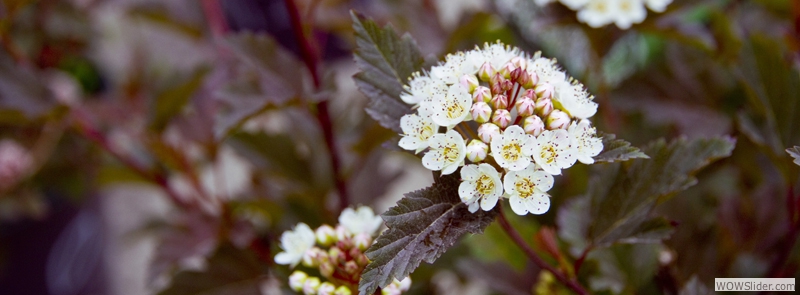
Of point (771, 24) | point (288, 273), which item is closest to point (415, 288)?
point (288, 273)

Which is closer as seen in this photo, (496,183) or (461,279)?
(496,183)

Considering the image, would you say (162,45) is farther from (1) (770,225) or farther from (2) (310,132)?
(1) (770,225)

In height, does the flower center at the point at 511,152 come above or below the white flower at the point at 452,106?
below

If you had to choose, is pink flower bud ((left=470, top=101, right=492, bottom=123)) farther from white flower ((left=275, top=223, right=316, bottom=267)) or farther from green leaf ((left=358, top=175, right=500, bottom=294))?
white flower ((left=275, top=223, right=316, bottom=267))

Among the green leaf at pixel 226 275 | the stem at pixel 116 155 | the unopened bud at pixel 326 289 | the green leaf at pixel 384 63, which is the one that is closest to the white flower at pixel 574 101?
the green leaf at pixel 384 63

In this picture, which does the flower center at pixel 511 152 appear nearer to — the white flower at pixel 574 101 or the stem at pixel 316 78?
the white flower at pixel 574 101

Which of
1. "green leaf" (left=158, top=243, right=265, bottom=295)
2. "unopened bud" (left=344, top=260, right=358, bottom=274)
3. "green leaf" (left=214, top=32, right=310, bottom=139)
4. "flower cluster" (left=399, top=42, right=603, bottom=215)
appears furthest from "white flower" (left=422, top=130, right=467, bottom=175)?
"green leaf" (left=158, top=243, right=265, bottom=295)
